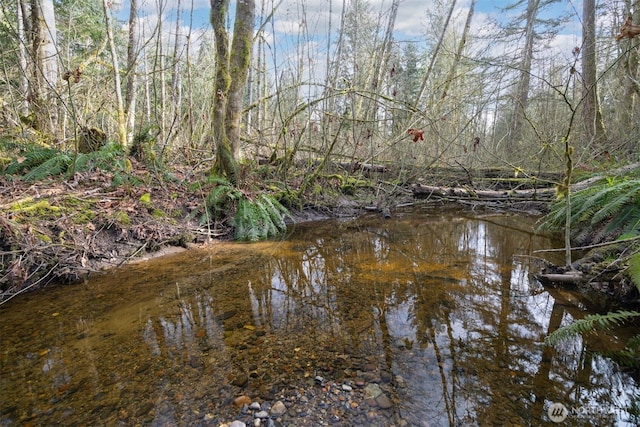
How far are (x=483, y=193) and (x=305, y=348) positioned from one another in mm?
7260

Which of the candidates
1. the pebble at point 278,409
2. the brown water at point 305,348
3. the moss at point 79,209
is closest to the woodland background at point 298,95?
the moss at point 79,209

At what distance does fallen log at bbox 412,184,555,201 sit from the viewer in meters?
7.48

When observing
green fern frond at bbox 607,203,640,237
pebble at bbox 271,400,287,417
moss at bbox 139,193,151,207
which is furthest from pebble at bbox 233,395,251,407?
green fern frond at bbox 607,203,640,237

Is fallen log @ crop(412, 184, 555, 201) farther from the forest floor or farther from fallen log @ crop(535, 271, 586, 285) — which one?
the forest floor

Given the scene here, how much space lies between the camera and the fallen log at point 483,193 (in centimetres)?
748

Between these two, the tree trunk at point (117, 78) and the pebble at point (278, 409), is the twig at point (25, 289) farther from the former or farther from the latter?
the tree trunk at point (117, 78)

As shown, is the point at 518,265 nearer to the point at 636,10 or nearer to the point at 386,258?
the point at 386,258

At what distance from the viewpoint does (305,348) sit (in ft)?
7.59

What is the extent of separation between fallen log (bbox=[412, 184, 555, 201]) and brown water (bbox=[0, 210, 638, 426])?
421cm

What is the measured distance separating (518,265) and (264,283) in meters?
3.21

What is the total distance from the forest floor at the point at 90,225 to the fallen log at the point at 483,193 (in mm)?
5373

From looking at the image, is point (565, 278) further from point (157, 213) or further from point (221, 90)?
point (221, 90)

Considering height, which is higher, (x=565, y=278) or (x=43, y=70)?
(x=43, y=70)

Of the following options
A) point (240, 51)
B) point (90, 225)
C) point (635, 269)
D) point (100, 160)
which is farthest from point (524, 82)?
point (90, 225)
